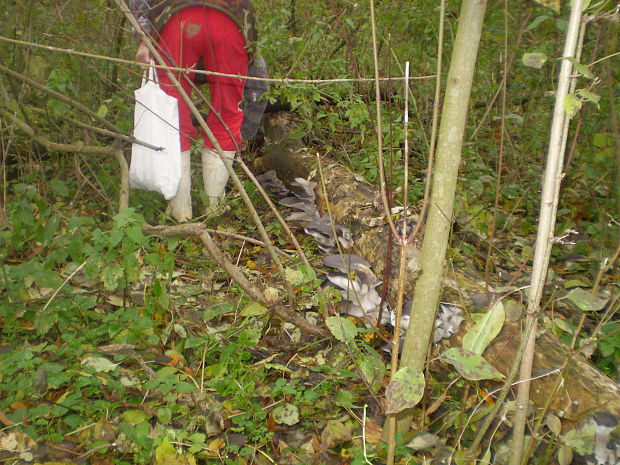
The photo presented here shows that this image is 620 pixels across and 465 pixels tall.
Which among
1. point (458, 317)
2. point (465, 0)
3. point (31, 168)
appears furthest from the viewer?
point (31, 168)

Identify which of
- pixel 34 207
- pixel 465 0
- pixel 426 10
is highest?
pixel 426 10

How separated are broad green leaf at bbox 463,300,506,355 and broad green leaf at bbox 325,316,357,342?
0.55 m

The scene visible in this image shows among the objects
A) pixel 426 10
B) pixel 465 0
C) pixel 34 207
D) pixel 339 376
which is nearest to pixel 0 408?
pixel 339 376

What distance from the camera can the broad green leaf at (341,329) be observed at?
6.17ft

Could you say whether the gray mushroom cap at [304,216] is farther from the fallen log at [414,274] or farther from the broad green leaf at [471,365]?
the broad green leaf at [471,365]

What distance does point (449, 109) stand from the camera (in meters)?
1.38

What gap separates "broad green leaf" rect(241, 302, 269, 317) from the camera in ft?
7.65

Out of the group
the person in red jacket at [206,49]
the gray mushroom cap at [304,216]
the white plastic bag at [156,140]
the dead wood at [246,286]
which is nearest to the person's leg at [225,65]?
the person in red jacket at [206,49]

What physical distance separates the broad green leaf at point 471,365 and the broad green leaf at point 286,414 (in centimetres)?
72

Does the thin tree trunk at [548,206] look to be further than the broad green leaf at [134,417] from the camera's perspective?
No

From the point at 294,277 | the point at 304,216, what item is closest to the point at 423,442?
the point at 294,277

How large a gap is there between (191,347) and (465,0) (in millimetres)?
1690

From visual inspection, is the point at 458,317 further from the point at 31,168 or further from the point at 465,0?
the point at 31,168

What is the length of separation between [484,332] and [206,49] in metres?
2.38
